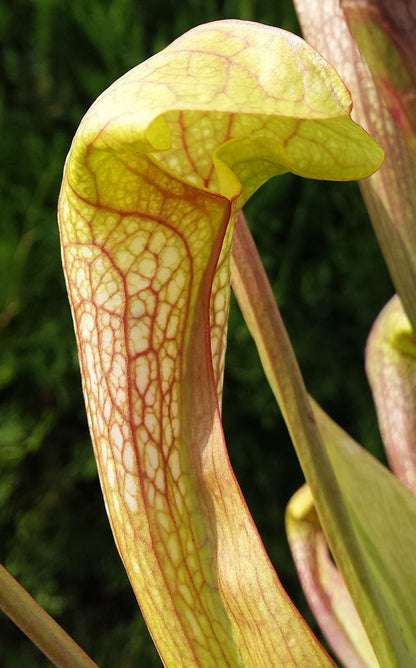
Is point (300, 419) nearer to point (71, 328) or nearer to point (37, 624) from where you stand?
point (37, 624)

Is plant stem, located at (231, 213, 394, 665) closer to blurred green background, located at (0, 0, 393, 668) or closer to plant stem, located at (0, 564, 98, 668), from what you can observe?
plant stem, located at (0, 564, 98, 668)

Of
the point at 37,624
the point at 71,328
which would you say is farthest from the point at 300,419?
the point at 71,328

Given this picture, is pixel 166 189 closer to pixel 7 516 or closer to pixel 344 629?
pixel 344 629

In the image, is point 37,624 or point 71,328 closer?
point 37,624

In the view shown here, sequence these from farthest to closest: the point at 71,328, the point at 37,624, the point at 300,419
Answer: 1. the point at 71,328
2. the point at 300,419
3. the point at 37,624

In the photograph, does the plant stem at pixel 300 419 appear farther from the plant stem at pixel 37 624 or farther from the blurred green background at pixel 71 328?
the blurred green background at pixel 71 328

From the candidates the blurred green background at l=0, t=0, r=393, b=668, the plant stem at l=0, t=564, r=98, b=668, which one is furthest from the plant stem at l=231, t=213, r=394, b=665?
the blurred green background at l=0, t=0, r=393, b=668

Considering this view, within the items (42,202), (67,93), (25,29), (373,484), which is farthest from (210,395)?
(25,29)
